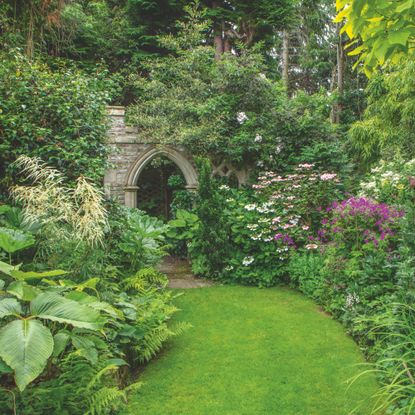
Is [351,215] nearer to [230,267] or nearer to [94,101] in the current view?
[230,267]

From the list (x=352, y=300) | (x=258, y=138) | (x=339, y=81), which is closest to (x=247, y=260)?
(x=352, y=300)

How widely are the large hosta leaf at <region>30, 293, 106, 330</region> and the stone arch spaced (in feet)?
20.5

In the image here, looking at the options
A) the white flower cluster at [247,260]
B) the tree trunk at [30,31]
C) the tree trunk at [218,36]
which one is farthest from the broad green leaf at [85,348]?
the tree trunk at [218,36]

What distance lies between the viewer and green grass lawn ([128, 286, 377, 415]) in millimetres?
2951

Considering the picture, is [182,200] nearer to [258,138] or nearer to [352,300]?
[258,138]

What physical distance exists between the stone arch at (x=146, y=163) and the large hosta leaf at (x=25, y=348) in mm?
6467

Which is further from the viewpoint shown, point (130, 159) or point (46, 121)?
point (130, 159)

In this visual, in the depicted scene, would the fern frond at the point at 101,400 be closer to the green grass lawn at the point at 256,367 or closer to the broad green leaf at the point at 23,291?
the green grass lawn at the point at 256,367

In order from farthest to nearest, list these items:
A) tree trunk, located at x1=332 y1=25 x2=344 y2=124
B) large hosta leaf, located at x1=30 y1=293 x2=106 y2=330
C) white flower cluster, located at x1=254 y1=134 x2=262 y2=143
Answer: tree trunk, located at x1=332 y1=25 x2=344 y2=124 < white flower cluster, located at x1=254 y1=134 x2=262 y2=143 < large hosta leaf, located at x1=30 y1=293 x2=106 y2=330

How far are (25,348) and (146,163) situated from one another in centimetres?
676

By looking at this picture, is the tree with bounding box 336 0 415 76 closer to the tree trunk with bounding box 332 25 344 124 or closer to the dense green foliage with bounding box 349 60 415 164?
the dense green foliage with bounding box 349 60 415 164

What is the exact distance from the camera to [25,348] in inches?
81.1

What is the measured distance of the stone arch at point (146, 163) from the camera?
8500 millimetres

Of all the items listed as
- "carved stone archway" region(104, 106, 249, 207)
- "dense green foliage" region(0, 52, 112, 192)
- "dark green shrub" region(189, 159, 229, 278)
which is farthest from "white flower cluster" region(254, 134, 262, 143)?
"dense green foliage" region(0, 52, 112, 192)
